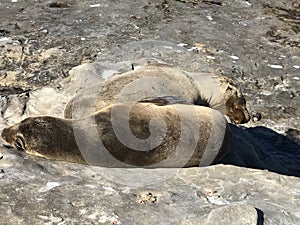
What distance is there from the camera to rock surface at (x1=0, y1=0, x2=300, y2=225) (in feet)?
14.4

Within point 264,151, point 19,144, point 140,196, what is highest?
point 19,144

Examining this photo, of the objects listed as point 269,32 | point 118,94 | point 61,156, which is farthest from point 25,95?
point 269,32

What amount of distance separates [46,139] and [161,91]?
5.22ft

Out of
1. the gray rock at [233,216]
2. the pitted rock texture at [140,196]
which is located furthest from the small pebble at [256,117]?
the gray rock at [233,216]

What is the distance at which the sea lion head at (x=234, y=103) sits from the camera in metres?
6.89

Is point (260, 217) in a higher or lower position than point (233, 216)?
lower

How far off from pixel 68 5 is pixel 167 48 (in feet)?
6.44

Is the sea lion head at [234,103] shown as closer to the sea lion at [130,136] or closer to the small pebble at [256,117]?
the small pebble at [256,117]

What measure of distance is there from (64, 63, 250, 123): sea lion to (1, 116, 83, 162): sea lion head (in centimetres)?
67

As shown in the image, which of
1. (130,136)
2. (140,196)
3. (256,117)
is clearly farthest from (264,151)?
(140,196)

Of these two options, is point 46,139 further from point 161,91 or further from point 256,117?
point 256,117

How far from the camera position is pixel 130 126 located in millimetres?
4957

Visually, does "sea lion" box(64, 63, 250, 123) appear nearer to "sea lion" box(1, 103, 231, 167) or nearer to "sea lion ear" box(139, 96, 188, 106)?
"sea lion ear" box(139, 96, 188, 106)

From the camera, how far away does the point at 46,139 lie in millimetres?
4770
